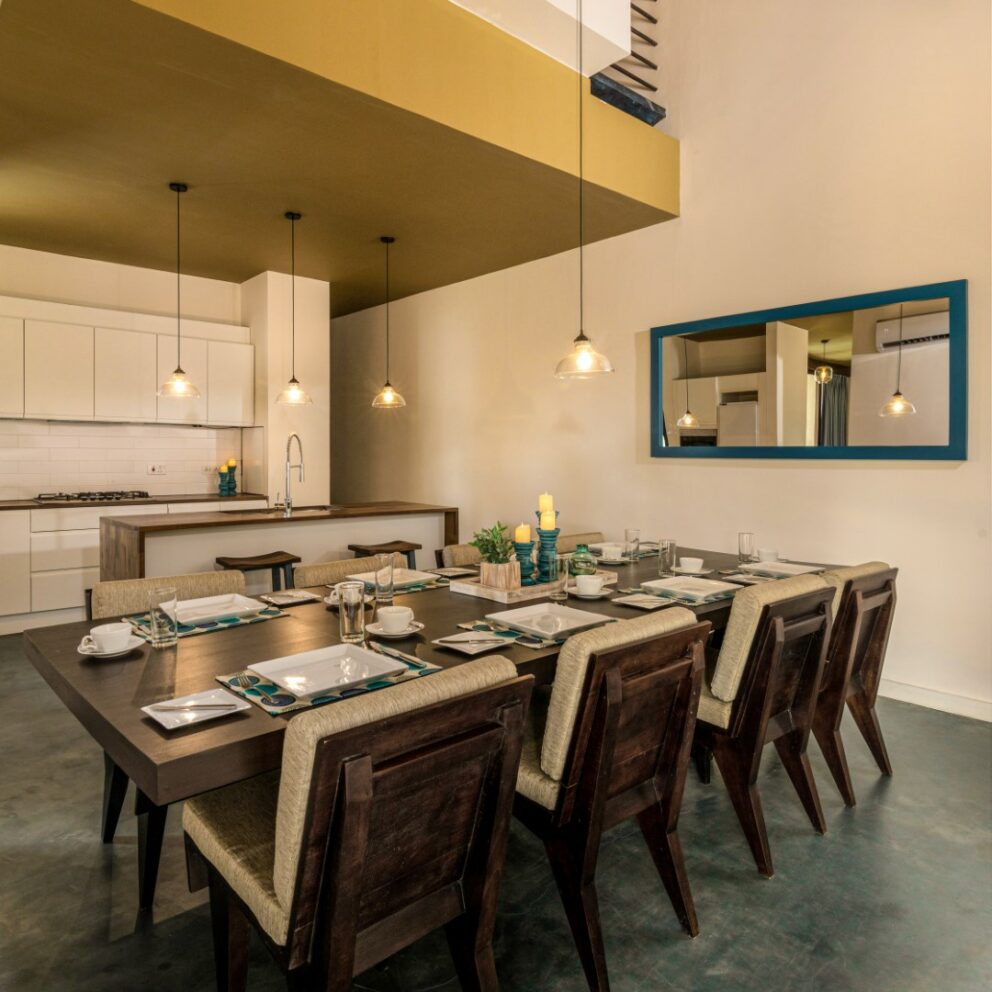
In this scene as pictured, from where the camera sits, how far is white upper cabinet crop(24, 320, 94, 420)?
5086mm

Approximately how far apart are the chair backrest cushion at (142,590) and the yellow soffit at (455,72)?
197 cm

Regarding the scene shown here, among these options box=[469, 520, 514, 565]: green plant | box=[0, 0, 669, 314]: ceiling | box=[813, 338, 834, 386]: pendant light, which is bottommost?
box=[469, 520, 514, 565]: green plant

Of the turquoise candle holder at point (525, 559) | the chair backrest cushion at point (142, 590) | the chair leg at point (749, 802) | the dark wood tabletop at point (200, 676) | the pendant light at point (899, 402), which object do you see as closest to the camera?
the dark wood tabletop at point (200, 676)

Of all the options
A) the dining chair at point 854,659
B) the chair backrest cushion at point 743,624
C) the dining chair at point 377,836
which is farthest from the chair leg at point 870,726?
the dining chair at point 377,836

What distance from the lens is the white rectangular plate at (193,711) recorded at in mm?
1326

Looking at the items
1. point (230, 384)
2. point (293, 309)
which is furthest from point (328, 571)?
point (293, 309)

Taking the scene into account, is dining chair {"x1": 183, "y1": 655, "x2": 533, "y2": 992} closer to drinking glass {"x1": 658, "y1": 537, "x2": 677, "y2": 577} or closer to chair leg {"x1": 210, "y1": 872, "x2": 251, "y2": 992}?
chair leg {"x1": 210, "y1": 872, "x2": 251, "y2": 992}

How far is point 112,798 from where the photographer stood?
219cm

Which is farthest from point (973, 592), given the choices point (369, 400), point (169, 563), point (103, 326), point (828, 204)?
point (103, 326)

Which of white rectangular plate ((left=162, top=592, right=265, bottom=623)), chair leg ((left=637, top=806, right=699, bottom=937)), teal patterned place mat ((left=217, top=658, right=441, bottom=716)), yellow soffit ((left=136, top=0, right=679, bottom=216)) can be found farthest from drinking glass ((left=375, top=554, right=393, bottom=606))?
yellow soffit ((left=136, top=0, right=679, bottom=216))

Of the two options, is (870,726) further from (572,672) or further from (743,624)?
(572,672)

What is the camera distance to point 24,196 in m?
4.25

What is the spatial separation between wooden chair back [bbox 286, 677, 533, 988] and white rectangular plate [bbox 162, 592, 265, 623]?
3.59 feet

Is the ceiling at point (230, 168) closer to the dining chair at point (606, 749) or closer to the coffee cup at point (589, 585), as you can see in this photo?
the coffee cup at point (589, 585)
